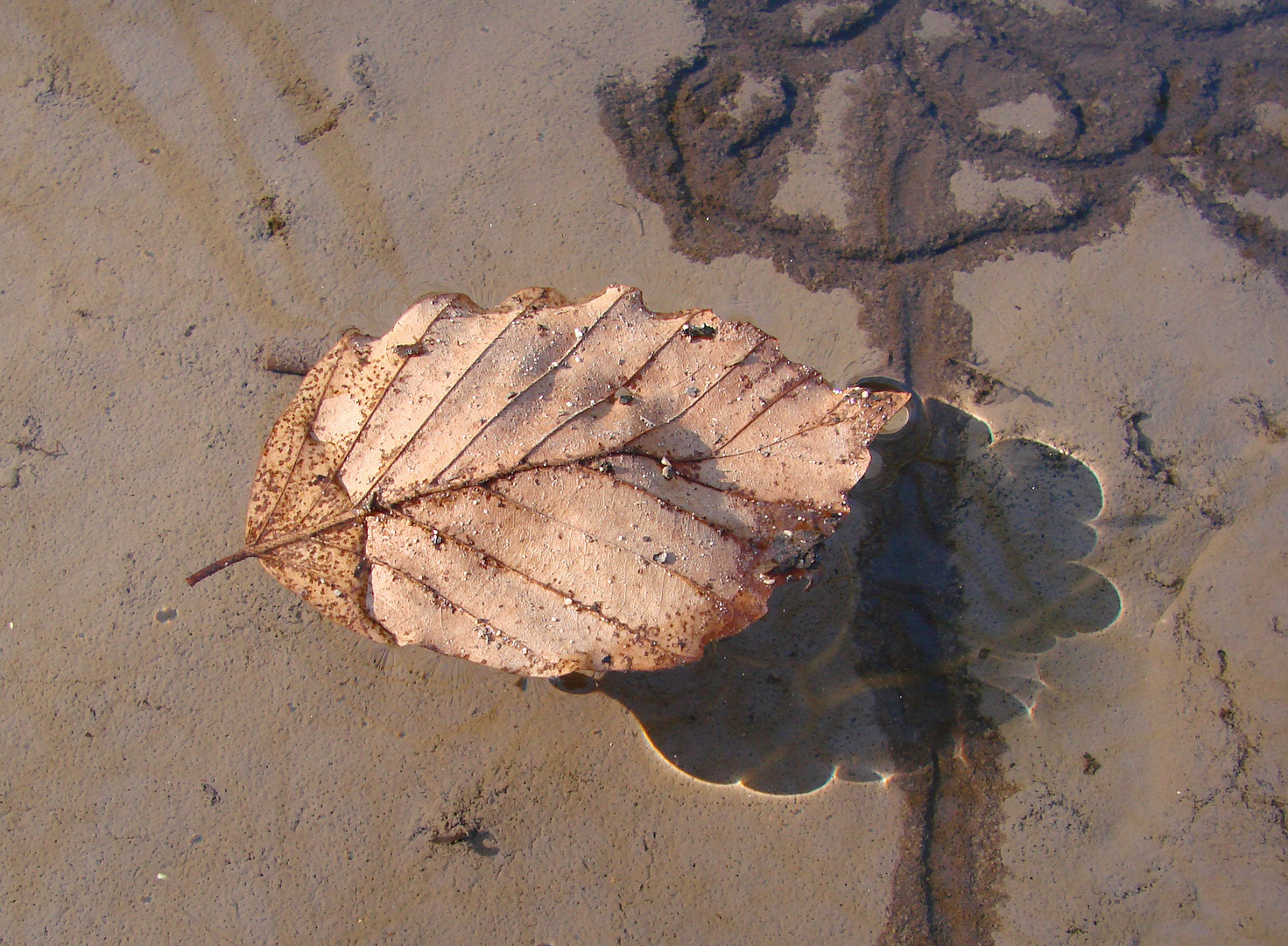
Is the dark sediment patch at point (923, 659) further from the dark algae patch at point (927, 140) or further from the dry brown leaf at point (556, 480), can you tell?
the dry brown leaf at point (556, 480)

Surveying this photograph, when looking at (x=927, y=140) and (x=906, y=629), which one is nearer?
(x=906, y=629)

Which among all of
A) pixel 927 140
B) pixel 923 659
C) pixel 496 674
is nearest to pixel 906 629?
pixel 923 659

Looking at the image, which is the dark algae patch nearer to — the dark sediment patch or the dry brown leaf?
the dark sediment patch

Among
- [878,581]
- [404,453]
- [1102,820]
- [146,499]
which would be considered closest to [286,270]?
[146,499]

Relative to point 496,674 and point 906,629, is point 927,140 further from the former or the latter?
point 496,674

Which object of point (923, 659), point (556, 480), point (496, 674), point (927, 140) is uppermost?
point (556, 480)

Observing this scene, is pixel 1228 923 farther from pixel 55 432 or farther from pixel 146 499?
pixel 55 432

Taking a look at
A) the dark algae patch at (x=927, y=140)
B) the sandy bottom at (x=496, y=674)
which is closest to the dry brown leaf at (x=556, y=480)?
the sandy bottom at (x=496, y=674)
